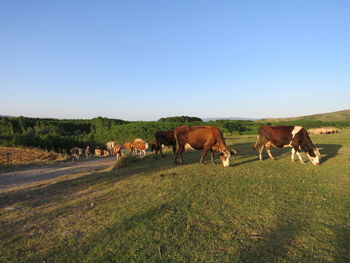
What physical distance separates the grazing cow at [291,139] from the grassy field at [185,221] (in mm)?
2841

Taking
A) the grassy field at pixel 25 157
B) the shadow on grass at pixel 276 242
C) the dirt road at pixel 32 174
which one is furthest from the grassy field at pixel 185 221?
the grassy field at pixel 25 157

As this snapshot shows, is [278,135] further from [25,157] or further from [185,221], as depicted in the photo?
[25,157]

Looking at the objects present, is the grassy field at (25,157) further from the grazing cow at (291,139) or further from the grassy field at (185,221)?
the grazing cow at (291,139)

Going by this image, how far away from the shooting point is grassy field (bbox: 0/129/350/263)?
339cm

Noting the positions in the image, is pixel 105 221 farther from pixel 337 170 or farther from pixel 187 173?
pixel 337 170

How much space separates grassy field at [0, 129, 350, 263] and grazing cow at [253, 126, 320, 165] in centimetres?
284

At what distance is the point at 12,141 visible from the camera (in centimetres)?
2539

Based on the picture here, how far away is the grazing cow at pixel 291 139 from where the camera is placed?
1036 centimetres

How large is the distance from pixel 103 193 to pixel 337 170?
8610mm

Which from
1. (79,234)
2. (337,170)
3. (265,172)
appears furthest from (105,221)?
(337,170)

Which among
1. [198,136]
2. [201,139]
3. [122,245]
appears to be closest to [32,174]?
[198,136]

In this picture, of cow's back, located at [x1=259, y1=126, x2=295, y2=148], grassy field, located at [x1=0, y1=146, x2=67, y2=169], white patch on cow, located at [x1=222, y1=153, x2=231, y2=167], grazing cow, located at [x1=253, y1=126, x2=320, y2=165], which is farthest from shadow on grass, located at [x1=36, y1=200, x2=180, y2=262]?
grassy field, located at [x1=0, y1=146, x2=67, y2=169]

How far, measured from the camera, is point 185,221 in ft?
14.5

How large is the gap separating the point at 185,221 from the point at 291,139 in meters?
8.76
